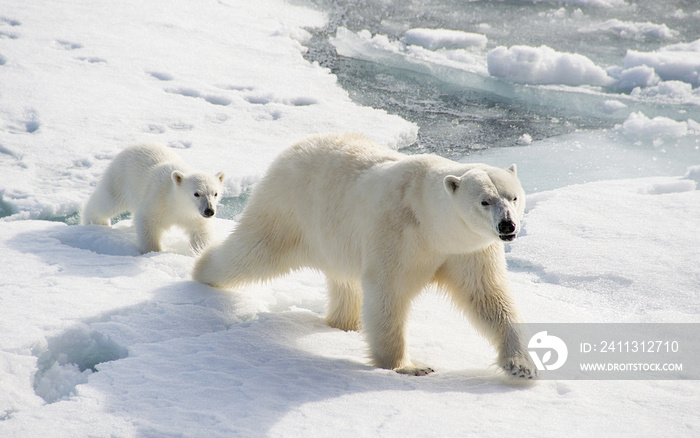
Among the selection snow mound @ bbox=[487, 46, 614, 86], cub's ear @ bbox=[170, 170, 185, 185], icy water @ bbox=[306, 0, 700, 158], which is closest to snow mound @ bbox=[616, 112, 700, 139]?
icy water @ bbox=[306, 0, 700, 158]

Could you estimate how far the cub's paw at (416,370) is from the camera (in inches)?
123

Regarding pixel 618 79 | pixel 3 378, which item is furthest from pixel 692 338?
pixel 618 79

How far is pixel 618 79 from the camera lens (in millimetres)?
9766

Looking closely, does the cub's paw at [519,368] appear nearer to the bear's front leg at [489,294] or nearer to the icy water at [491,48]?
the bear's front leg at [489,294]

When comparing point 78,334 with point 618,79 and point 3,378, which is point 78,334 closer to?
point 3,378

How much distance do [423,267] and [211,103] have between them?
5488 millimetres

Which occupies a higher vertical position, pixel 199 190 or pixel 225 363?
pixel 199 190

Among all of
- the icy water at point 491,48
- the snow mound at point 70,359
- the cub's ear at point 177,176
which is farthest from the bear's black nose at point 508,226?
the icy water at point 491,48

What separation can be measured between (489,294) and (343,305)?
1.00 metres

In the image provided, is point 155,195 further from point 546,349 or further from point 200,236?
point 546,349

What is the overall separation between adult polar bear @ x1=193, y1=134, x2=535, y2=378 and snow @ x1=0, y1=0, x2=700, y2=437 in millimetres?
219

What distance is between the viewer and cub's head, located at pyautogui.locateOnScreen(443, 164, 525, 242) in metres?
2.71

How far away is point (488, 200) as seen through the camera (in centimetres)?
276

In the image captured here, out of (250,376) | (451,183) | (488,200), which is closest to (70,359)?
(250,376)
